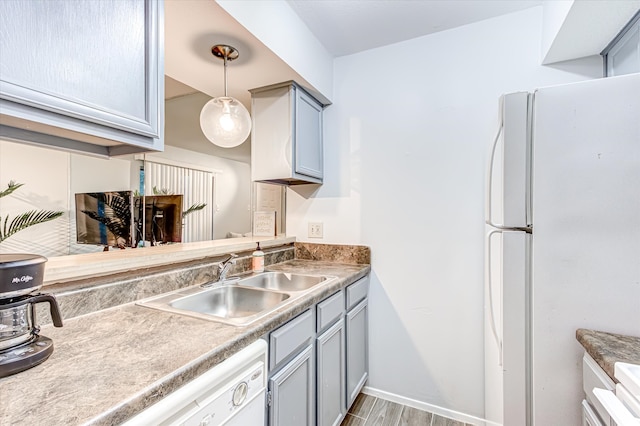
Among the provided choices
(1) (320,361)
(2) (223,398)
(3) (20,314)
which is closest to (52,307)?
(3) (20,314)

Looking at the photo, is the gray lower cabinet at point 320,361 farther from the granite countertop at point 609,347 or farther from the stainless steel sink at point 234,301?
the granite countertop at point 609,347

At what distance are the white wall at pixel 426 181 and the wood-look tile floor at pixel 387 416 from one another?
9 cm

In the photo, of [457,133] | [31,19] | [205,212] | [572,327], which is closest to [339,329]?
[572,327]

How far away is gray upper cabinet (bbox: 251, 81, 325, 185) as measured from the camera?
6.19 feet

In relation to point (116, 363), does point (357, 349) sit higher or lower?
lower

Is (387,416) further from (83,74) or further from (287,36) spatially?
(287,36)

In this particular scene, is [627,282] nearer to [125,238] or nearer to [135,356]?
[135,356]

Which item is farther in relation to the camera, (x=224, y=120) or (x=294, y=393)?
(x=224, y=120)

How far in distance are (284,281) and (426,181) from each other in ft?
3.68

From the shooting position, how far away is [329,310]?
4.88 ft

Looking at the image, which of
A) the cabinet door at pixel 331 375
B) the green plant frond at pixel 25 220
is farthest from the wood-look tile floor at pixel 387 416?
the green plant frond at pixel 25 220

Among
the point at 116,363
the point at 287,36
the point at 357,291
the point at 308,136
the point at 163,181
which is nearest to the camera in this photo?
the point at 116,363

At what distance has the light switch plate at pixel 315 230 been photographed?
2.24 meters

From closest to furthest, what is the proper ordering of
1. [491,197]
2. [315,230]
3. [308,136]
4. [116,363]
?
[116,363]
[491,197]
[308,136]
[315,230]
